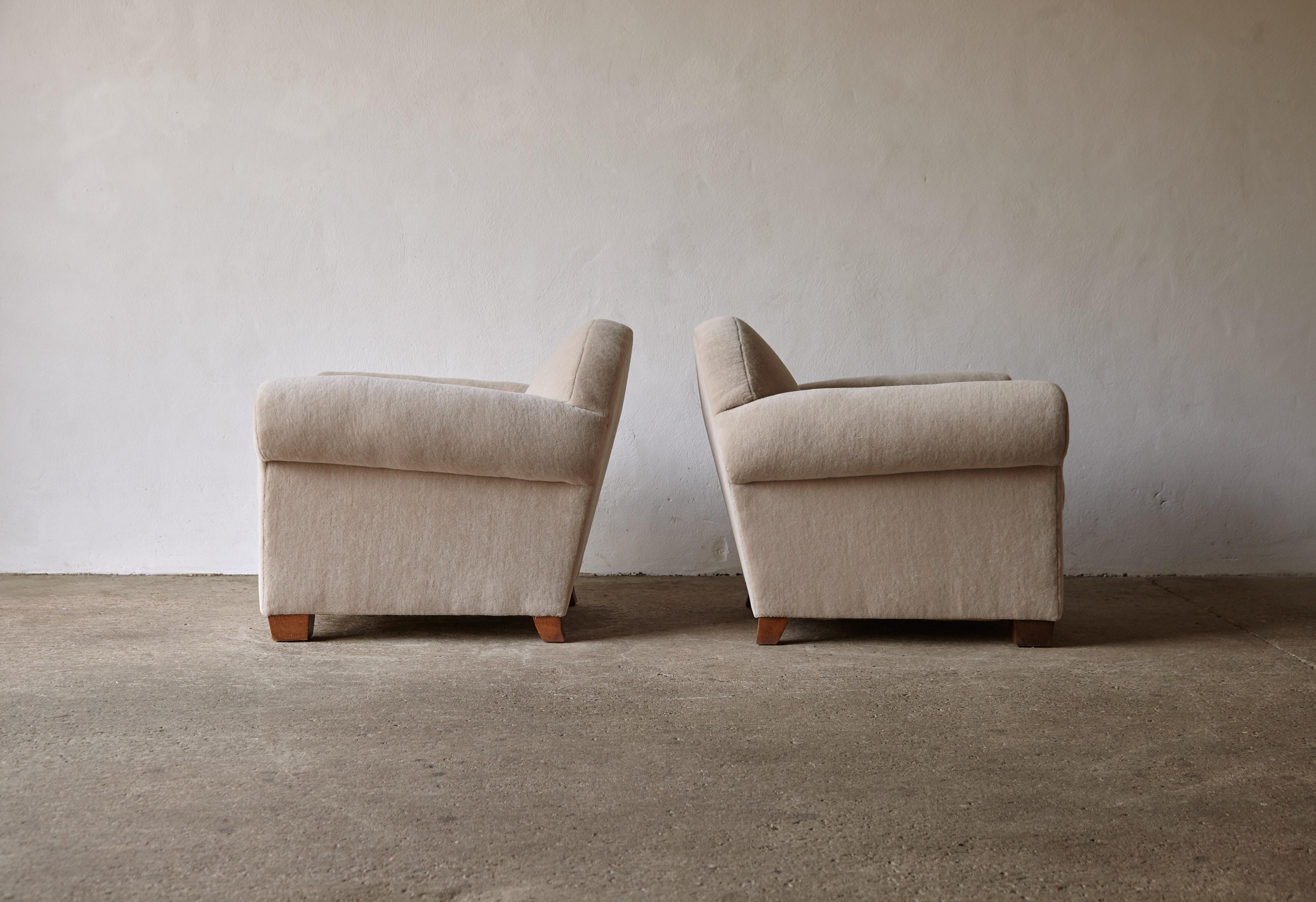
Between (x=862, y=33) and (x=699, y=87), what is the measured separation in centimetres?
55

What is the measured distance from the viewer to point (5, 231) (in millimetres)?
3107

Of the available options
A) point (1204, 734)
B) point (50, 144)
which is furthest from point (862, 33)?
point (50, 144)

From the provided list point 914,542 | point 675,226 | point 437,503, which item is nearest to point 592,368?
point 437,503

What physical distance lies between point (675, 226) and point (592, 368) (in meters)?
1.13

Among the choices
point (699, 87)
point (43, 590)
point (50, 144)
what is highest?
point (699, 87)

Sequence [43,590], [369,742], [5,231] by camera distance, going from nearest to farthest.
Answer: [369,742] < [43,590] < [5,231]

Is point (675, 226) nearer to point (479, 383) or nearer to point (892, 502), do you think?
point (479, 383)

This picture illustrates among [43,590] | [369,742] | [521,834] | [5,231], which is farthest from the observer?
[5,231]

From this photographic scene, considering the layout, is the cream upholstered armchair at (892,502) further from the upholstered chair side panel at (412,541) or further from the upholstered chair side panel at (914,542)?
the upholstered chair side panel at (412,541)

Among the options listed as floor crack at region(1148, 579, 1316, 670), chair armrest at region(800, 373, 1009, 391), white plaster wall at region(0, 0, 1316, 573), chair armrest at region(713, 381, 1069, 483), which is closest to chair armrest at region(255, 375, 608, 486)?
chair armrest at region(713, 381, 1069, 483)

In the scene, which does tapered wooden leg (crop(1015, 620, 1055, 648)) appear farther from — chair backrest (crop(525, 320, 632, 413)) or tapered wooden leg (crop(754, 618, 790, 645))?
chair backrest (crop(525, 320, 632, 413))

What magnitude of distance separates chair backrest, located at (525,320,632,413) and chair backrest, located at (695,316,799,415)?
191 mm

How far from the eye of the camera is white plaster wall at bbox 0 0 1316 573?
10.3 feet

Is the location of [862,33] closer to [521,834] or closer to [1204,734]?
[1204,734]
